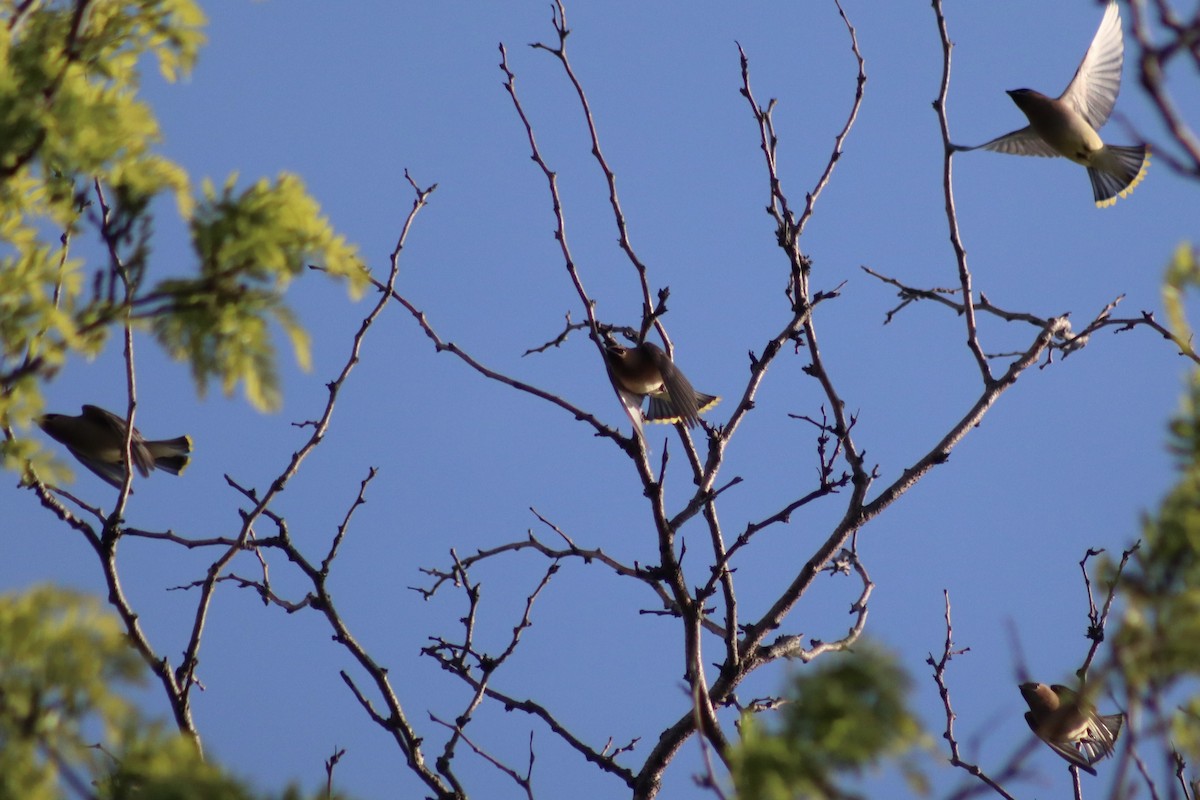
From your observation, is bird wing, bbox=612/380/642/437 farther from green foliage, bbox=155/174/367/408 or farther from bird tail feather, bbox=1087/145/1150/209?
bird tail feather, bbox=1087/145/1150/209

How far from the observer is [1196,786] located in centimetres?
413

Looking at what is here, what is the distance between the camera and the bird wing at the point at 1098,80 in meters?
7.02

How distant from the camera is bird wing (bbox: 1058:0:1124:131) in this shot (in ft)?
23.0

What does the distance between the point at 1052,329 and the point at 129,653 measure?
11.2 ft

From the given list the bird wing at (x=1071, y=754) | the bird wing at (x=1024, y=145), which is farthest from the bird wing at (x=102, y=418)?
the bird wing at (x=1024, y=145)

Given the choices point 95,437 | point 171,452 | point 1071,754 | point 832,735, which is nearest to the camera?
point 832,735

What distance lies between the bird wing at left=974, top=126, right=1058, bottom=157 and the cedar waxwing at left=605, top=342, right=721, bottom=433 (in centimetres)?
250

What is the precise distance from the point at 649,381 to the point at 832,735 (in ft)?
11.6

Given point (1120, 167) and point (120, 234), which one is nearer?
point (120, 234)

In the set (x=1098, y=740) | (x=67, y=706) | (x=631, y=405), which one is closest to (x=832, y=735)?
(x=67, y=706)

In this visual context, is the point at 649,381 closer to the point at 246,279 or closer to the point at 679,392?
the point at 679,392

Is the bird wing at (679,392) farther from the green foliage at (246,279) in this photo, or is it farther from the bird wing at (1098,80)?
the bird wing at (1098,80)

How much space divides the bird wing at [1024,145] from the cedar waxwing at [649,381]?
2496 millimetres

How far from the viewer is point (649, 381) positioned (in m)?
5.99
